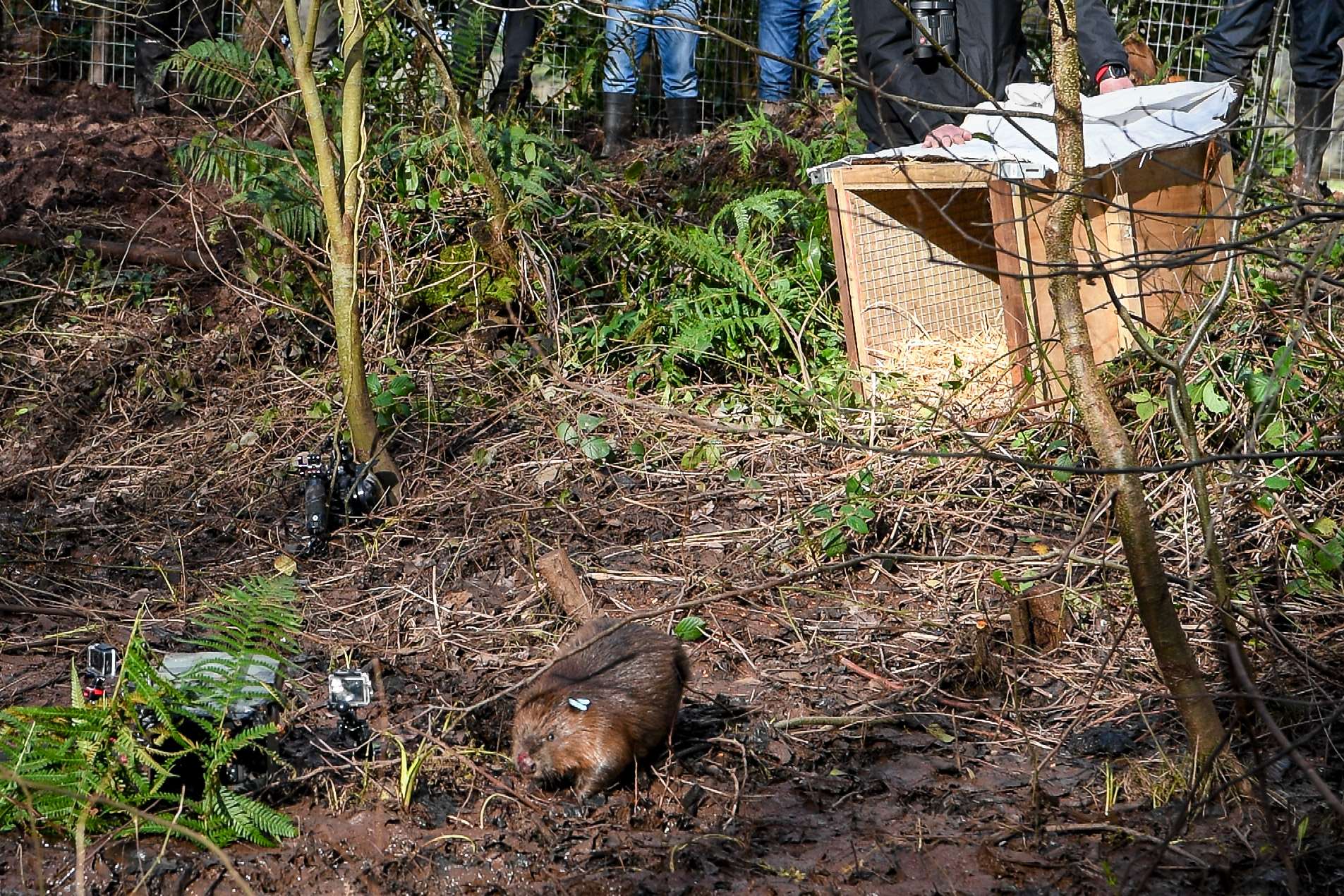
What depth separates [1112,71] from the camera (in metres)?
5.76

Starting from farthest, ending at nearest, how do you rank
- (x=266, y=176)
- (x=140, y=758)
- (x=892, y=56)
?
(x=266, y=176), (x=892, y=56), (x=140, y=758)

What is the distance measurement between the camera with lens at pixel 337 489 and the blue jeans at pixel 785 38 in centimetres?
473

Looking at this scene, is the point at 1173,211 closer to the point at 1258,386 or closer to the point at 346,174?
the point at 1258,386

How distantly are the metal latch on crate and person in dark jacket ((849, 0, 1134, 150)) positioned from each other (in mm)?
865

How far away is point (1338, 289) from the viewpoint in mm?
5070

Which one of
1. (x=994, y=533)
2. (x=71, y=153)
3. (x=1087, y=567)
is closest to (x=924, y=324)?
(x=994, y=533)

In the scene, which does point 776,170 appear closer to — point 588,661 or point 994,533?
point 994,533

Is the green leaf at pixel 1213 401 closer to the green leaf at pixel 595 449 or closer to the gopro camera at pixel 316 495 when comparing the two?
the green leaf at pixel 595 449

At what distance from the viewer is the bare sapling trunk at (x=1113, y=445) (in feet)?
9.71

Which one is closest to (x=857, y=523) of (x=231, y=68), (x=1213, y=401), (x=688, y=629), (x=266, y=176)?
(x=688, y=629)

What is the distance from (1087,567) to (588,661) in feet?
6.44

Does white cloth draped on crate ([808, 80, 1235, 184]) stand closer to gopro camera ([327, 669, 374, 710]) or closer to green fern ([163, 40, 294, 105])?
gopro camera ([327, 669, 374, 710])

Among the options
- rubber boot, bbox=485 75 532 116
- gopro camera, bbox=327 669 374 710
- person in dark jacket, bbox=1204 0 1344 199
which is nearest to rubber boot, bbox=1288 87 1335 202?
person in dark jacket, bbox=1204 0 1344 199

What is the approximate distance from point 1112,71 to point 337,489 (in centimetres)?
417
